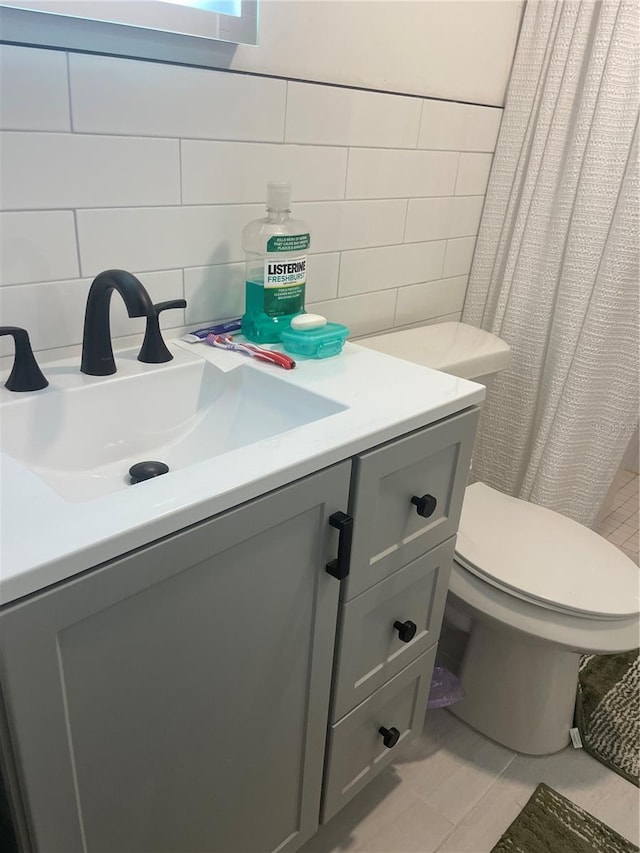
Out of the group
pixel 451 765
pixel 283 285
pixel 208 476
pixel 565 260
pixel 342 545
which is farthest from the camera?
pixel 565 260

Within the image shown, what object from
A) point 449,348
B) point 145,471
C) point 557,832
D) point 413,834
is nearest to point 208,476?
point 145,471

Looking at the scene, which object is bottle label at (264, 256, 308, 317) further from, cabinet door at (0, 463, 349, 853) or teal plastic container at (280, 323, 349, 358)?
cabinet door at (0, 463, 349, 853)

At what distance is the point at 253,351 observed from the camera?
100 centimetres

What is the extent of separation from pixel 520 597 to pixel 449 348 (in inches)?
20.9

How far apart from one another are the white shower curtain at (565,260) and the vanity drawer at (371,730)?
0.66 meters

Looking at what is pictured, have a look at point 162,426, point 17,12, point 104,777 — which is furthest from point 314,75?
point 104,777

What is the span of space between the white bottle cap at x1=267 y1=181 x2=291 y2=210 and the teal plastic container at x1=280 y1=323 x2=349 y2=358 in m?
0.21

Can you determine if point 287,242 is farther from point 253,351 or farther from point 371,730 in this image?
point 371,730

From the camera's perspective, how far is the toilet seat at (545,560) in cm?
120

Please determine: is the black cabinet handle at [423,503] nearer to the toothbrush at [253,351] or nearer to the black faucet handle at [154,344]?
the toothbrush at [253,351]

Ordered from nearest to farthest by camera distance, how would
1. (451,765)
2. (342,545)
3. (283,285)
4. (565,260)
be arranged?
(342,545) < (283,285) < (451,765) < (565,260)

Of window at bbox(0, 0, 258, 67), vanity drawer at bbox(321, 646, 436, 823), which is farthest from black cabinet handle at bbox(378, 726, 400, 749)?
window at bbox(0, 0, 258, 67)

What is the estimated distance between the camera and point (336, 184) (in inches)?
47.8

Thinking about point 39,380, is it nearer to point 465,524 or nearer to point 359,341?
point 359,341
